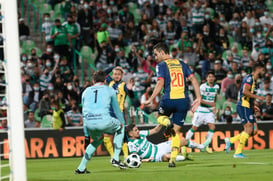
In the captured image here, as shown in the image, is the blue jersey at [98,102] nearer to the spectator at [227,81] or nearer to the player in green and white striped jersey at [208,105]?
the player in green and white striped jersey at [208,105]

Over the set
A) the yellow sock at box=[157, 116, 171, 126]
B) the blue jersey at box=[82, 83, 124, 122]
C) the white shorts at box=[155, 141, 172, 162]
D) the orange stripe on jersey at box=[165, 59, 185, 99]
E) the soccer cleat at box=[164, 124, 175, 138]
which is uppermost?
the orange stripe on jersey at box=[165, 59, 185, 99]

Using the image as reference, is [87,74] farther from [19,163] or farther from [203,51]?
[19,163]

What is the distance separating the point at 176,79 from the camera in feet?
37.6

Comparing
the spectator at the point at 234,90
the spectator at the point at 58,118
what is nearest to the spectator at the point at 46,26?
the spectator at the point at 58,118

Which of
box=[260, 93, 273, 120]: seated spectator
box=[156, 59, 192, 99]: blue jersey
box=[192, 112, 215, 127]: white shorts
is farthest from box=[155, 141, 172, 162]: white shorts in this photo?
box=[260, 93, 273, 120]: seated spectator

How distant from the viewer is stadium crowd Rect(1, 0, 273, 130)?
822 inches

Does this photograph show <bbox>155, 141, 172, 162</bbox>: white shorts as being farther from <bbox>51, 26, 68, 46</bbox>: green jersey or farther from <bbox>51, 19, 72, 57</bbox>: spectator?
<bbox>51, 26, 68, 46</bbox>: green jersey

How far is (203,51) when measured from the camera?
2361 cm

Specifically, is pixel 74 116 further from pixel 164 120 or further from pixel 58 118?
pixel 164 120

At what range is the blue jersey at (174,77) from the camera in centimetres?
1143

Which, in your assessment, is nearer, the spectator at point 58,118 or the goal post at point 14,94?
the goal post at point 14,94

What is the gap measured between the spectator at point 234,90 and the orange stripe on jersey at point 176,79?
10063 millimetres

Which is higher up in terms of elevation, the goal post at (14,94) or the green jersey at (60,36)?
the green jersey at (60,36)

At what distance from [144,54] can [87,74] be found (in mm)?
2177
